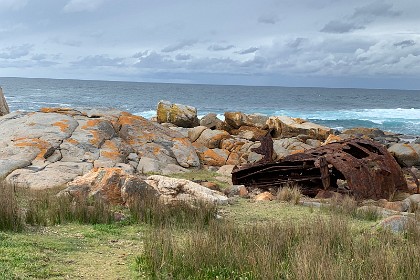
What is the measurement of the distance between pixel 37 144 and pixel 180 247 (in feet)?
36.7

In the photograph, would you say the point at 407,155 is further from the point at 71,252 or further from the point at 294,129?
the point at 71,252

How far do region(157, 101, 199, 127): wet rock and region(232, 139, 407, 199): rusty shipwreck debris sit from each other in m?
17.7

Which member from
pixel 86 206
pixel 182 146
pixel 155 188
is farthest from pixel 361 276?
pixel 182 146

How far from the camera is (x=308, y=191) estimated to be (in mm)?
12797

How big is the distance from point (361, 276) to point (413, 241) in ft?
7.40

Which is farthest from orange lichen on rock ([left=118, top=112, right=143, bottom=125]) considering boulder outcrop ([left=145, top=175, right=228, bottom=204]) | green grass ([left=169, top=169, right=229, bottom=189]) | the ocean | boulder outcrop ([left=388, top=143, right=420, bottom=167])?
the ocean

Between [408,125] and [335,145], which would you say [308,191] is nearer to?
[335,145]

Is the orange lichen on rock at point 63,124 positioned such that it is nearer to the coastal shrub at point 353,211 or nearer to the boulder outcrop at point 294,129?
the coastal shrub at point 353,211

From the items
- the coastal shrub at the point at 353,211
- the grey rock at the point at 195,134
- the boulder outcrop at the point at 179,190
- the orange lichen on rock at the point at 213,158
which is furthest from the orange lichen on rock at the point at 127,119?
the coastal shrub at the point at 353,211

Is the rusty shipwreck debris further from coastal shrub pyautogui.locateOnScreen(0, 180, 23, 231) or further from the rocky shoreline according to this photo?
coastal shrub pyautogui.locateOnScreen(0, 180, 23, 231)

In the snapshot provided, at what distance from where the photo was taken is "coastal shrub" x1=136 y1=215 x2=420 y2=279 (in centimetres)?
471

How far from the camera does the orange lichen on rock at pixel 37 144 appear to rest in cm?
1508

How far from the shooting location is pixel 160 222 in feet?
25.8

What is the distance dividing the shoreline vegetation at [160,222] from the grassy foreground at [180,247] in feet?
0.06
